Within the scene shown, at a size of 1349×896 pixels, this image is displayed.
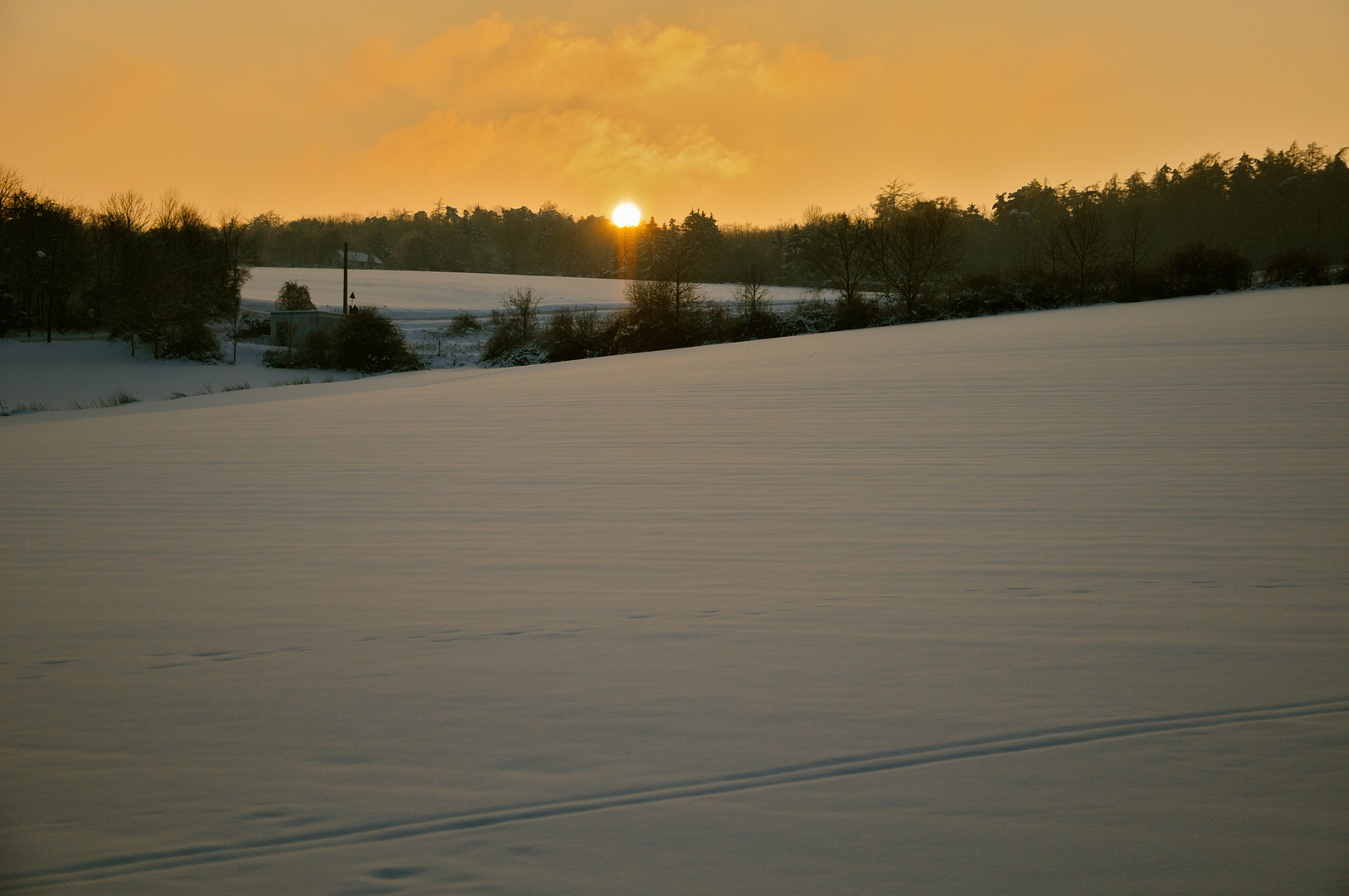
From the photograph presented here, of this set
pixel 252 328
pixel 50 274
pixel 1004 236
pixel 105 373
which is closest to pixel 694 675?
pixel 105 373

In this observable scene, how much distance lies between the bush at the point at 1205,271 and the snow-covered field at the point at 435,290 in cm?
2055

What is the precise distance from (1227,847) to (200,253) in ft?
168

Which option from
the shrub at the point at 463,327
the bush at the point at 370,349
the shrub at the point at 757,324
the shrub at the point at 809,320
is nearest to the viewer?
the shrub at the point at 757,324

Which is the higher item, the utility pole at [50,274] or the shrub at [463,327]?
the utility pole at [50,274]

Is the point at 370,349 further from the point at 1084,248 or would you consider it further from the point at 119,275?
the point at 1084,248

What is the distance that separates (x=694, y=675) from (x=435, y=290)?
55085 millimetres

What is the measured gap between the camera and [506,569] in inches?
173

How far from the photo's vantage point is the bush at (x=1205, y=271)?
27.0 metres

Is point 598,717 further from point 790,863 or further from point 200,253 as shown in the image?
point 200,253

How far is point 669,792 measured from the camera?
2393 mm

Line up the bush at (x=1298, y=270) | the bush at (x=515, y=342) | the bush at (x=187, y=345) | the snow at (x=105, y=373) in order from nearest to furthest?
the bush at (x=1298, y=270), the snow at (x=105, y=373), the bush at (x=515, y=342), the bush at (x=187, y=345)

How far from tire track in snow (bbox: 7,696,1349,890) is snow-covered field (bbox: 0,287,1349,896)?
0.01 metres

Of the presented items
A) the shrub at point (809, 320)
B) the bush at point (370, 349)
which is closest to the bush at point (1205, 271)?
the shrub at point (809, 320)

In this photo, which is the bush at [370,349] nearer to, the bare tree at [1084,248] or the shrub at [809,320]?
the shrub at [809,320]
